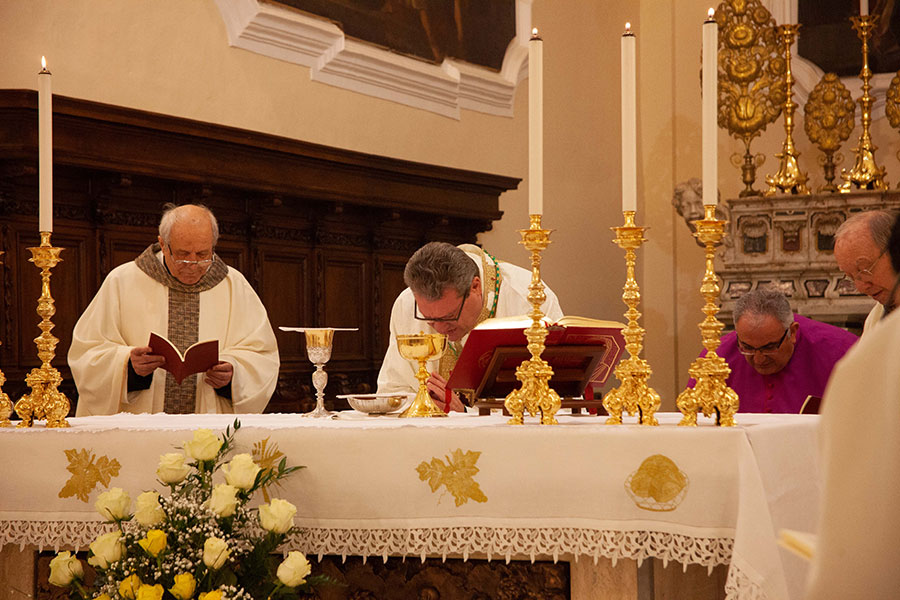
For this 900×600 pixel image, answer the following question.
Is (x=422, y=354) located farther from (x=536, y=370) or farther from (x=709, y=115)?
(x=709, y=115)

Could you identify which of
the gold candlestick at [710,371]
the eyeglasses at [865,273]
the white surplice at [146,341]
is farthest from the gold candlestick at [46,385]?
the eyeglasses at [865,273]

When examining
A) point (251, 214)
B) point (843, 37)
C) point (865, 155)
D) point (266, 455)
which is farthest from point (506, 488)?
point (843, 37)

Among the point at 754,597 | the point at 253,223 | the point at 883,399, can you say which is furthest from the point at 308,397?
the point at 883,399

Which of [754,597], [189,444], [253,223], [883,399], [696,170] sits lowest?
[754,597]

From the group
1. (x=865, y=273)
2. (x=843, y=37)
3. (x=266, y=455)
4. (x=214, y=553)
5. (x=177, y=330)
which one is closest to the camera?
(x=214, y=553)

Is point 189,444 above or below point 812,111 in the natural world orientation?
below

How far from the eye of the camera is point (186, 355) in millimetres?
4051

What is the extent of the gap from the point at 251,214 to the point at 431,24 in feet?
8.45

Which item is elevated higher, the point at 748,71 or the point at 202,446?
the point at 748,71

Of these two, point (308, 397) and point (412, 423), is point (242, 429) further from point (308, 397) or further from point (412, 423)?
point (308, 397)

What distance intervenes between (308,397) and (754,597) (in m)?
4.82

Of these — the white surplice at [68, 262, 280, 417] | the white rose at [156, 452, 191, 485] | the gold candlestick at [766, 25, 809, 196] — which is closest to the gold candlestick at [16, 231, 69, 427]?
the white rose at [156, 452, 191, 485]

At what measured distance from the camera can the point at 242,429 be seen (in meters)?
2.98

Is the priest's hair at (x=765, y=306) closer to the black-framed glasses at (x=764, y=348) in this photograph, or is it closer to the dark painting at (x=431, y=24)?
the black-framed glasses at (x=764, y=348)
